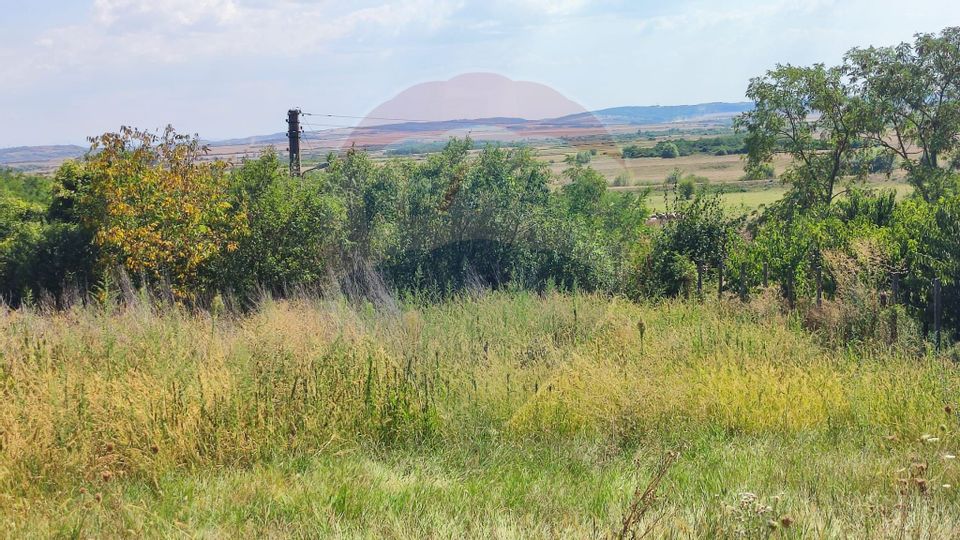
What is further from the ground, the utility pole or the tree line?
the utility pole

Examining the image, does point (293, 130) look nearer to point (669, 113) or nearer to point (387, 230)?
point (387, 230)

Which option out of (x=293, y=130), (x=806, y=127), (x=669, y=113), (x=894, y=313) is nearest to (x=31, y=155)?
(x=669, y=113)

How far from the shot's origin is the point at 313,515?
4.13m

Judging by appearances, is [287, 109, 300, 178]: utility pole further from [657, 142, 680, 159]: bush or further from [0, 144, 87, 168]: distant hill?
[0, 144, 87, 168]: distant hill

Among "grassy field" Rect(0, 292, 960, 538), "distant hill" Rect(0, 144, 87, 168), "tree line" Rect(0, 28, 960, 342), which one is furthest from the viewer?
"distant hill" Rect(0, 144, 87, 168)

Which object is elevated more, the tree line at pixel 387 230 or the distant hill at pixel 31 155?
the distant hill at pixel 31 155

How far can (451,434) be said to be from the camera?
5656 millimetres

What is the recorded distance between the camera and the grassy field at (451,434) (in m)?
4.06

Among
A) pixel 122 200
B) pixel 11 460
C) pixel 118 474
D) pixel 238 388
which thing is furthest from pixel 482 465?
pixel 122 200

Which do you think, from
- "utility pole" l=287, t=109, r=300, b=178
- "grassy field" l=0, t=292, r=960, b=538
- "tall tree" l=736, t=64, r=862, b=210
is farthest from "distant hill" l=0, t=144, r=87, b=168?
"grassy field" l=0, t=292, r=960, b=538

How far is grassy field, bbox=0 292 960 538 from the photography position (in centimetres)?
406

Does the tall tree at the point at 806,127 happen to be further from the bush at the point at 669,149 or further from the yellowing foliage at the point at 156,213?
the bush at the point at 669,149

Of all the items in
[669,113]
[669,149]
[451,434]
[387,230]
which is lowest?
[451,434]

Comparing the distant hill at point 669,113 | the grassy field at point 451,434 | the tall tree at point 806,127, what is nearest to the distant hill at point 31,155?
the distant hill at point 669,113
